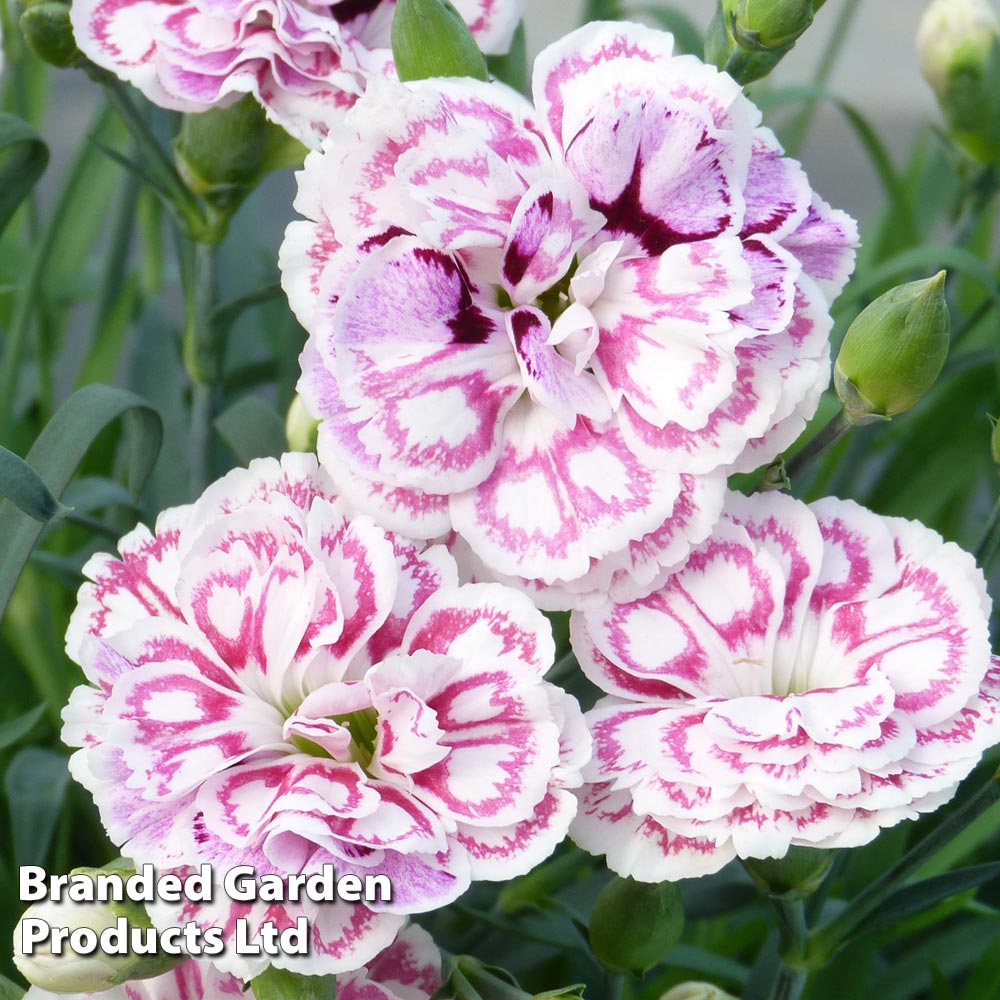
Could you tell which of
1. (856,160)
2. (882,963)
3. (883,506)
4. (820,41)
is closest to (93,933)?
(882,963)

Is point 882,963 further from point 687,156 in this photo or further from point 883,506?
point 687,156

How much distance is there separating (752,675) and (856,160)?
4.91 feet

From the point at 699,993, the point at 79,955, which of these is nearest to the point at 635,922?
the point at 699,993

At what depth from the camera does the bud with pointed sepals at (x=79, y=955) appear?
0.29m

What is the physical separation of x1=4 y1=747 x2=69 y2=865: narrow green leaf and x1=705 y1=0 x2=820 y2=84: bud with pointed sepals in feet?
1.05

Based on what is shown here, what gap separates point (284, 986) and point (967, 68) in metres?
0.45

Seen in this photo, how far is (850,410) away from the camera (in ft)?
1.05

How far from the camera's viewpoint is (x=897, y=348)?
1.00ft

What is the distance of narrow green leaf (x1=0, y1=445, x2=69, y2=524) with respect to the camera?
1.00ft

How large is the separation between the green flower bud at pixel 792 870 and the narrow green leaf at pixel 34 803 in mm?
248

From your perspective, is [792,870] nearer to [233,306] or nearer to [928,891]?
[928,891]

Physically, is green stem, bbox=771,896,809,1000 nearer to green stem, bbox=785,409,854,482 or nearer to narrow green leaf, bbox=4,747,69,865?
green stem, bbox=785,409,854,482

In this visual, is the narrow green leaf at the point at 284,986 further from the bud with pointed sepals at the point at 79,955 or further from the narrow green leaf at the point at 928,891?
the narrow green leaf at the point at 928,891

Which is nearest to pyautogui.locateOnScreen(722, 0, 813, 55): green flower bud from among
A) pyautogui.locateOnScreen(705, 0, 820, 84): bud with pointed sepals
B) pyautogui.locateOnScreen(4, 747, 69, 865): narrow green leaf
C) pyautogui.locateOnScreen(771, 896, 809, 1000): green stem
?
pyautogui.locateOnScreen(705, 0, 820, 84): bud with pointed sepals
